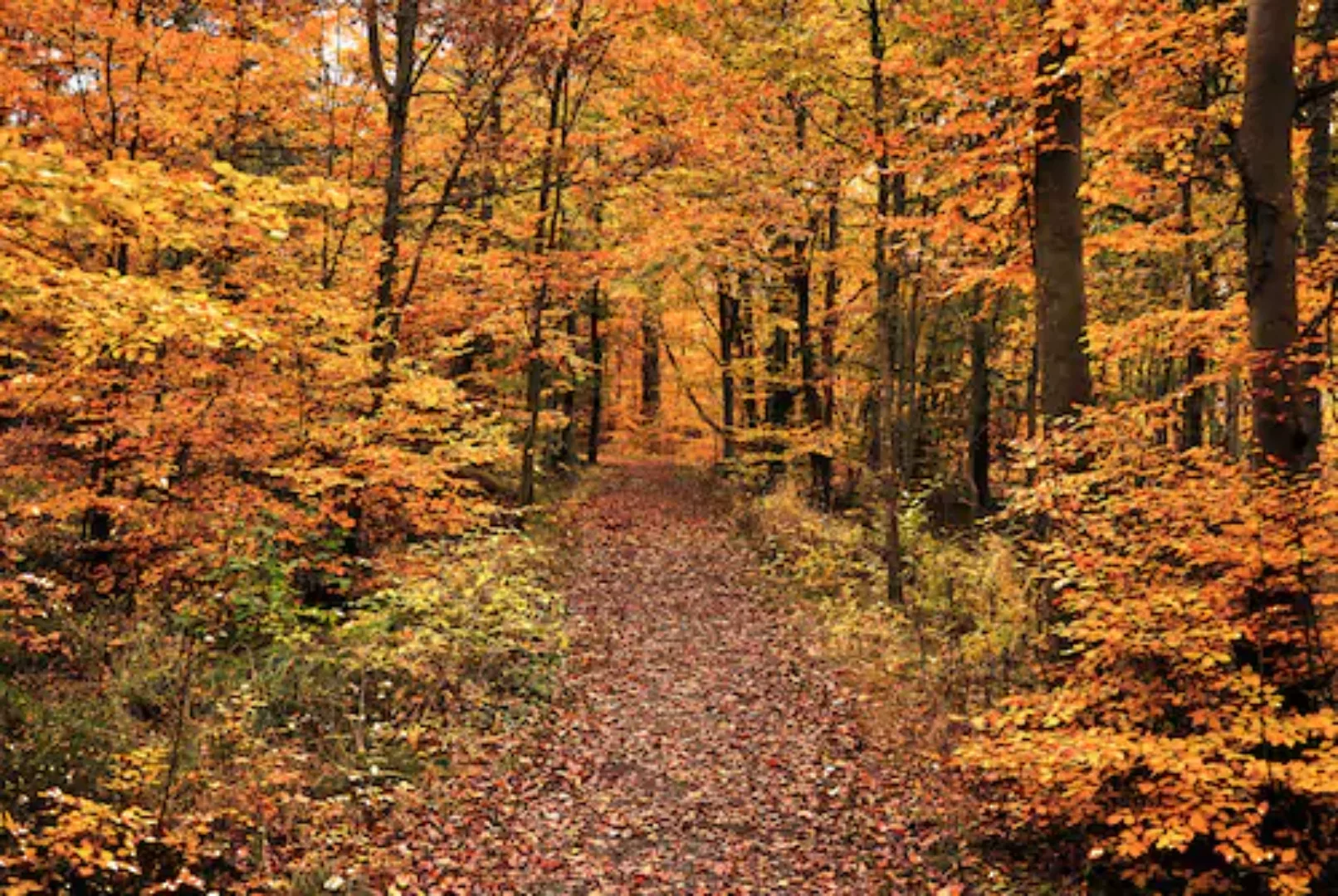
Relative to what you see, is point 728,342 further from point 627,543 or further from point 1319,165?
point 1319,165

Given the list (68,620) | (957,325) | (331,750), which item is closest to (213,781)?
(331,750)

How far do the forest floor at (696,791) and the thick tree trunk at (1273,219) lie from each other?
3757 millimetres

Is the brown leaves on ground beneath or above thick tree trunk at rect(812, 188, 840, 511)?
beneath

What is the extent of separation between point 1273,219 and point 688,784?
6388mm

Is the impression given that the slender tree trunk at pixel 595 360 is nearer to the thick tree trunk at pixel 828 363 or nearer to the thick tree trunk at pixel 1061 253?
the thick tree trunk at pixel 828 363

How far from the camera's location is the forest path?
6.25 metres

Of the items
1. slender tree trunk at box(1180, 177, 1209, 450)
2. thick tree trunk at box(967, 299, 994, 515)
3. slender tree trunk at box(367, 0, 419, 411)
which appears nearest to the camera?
slender tree trunk at box(367, 0, 419, 411)

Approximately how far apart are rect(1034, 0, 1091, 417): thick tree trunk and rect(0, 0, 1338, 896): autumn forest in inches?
1.6

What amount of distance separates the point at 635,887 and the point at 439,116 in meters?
15.9

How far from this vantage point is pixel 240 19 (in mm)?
10680

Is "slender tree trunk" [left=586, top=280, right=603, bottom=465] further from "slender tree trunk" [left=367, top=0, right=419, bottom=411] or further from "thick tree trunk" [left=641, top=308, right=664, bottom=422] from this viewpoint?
"slender tree trunk" [left=367, top=0, right=419, bottom=411]

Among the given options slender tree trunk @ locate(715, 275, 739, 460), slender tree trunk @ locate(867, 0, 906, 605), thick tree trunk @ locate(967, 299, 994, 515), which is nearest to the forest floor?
slender tree trunk @ locate(867, 0, 906, 605)

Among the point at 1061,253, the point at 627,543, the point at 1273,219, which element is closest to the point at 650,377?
the point at 627,543

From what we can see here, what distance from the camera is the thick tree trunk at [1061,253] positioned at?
7.38m
